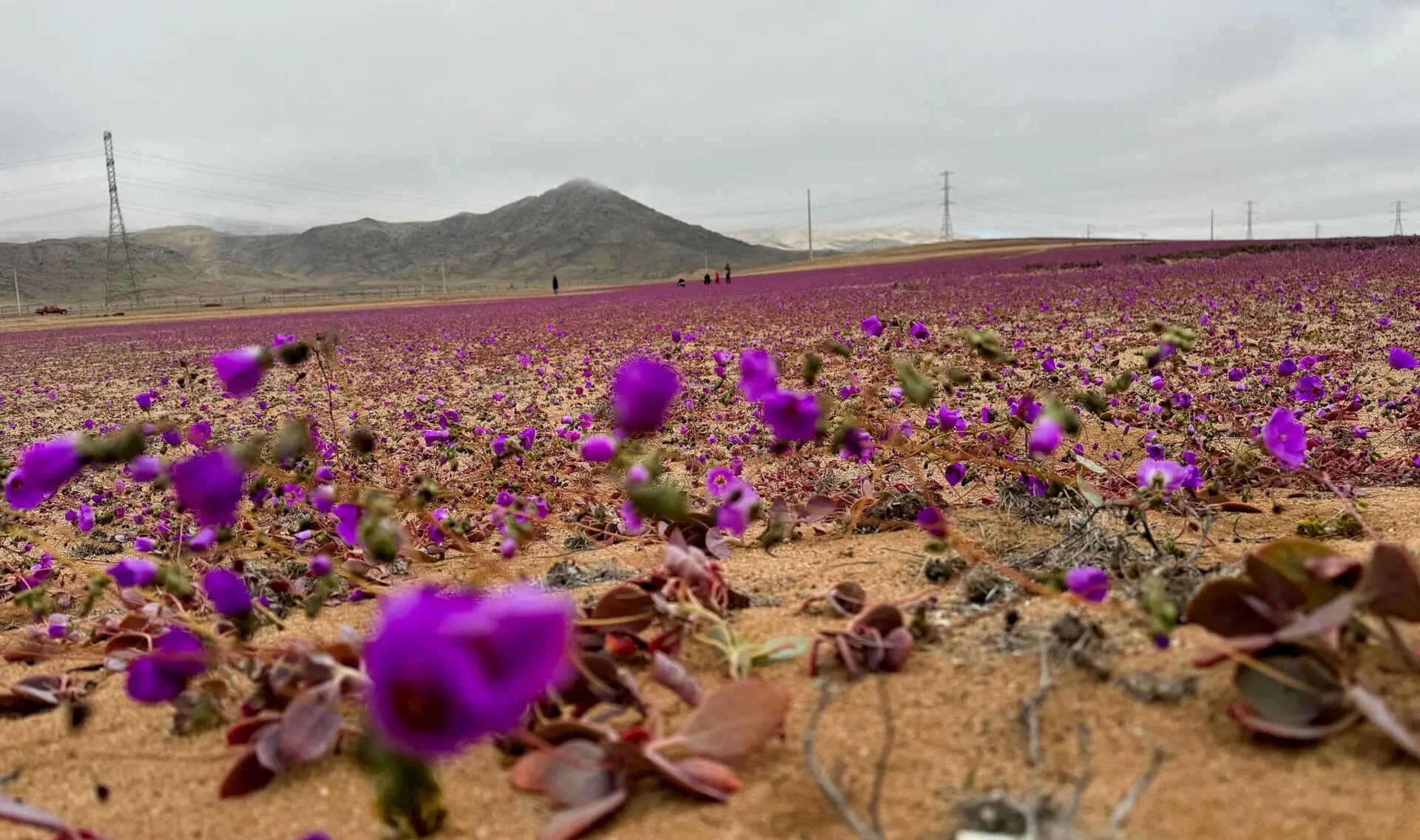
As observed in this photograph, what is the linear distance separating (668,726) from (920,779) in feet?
1.33

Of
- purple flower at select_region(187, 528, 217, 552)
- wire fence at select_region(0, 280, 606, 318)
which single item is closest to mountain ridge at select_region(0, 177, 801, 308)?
wire fence at select_region(0, 280, 606, 318)

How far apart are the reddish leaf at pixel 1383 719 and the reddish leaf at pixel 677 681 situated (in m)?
0.88

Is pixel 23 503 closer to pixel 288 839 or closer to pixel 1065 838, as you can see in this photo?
pixel 288 839

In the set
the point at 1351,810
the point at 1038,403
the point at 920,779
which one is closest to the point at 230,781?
the point at 920,779

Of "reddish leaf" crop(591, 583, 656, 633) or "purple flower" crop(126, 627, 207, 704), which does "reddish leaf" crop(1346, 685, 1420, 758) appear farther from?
"purple flower" crop(126, 627, 207, 704)

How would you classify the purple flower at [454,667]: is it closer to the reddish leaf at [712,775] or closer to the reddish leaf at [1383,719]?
the reddish leaf at [712,775]

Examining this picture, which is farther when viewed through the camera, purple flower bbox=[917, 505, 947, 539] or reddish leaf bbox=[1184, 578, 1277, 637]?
purple flower bbox=[917, 505, 947, 539]

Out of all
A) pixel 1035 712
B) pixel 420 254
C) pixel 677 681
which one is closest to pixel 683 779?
pixel 677 681

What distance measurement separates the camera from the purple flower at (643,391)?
1200 mm

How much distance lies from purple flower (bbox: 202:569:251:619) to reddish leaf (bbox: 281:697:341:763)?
0.23 metres

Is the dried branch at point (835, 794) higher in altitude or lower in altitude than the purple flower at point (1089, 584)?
lower

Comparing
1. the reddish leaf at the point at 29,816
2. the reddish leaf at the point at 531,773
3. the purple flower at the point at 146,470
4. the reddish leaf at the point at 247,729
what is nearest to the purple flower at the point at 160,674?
the reddish leaf at the point at 247,729

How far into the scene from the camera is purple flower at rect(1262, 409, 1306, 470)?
73.5 inches

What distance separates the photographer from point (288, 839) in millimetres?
1160
